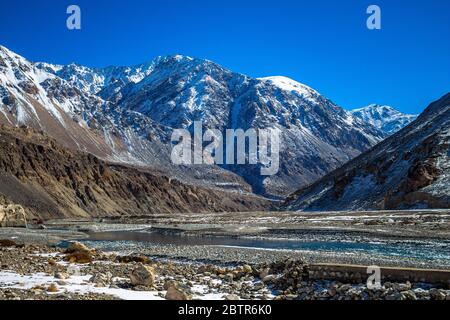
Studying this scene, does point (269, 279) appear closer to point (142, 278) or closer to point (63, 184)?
point (142, 278)

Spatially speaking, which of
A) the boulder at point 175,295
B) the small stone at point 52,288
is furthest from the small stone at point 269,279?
the small stone at point 52,288

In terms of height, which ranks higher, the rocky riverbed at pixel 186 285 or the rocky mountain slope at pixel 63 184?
the rocky mountain slope at pixel 63 184

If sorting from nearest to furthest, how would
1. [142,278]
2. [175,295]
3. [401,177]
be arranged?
1. [175,295]
2. [142,278]
3. [401,177]

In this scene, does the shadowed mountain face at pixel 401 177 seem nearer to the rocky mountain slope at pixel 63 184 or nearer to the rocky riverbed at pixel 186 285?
the rocky mountain slope at pixel 63 184

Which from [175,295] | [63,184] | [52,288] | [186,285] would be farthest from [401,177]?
[63,184]

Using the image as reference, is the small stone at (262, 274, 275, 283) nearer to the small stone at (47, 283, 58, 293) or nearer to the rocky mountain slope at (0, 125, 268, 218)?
the small stone at (47, 283, 58, 293)

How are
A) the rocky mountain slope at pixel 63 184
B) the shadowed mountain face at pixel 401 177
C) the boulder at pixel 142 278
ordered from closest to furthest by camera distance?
1. the boulder at pixel 142 278
2. the shadowed mountain face at pixel 401 177
3. the rocky mountain slope at pixel 63 184
